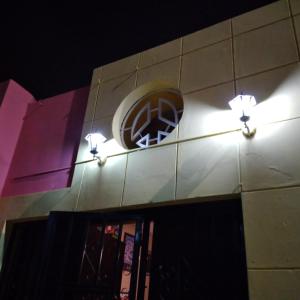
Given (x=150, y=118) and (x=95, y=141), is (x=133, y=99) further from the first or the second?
(x=95, y=141)

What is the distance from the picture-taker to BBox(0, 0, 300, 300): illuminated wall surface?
7.31 ft

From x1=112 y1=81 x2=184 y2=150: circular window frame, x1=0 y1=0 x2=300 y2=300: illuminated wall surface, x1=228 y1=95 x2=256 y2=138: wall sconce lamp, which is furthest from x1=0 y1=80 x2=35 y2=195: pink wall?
x1=228 y1=95 x2=256 y2=138: wall sconce lamp

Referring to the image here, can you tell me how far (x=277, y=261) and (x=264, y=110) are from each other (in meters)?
1.26

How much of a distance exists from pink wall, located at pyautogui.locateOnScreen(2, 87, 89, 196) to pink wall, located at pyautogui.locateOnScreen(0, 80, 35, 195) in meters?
0.09

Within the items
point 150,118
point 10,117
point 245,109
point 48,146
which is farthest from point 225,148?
point 10,117

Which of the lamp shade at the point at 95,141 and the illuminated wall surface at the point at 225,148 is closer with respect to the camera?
the illuminated wall surface at the point at 225,148

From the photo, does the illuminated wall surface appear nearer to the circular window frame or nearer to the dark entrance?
the circular window frame

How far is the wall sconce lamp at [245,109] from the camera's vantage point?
2588 millimetres

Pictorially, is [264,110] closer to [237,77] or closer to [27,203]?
[237,77]

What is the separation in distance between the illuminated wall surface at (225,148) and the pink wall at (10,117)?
30.2 inches

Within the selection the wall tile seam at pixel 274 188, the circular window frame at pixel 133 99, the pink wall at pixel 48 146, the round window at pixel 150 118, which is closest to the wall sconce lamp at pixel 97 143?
the circular window frame at pixel 133 99

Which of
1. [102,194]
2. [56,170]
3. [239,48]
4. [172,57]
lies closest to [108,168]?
[102,194]

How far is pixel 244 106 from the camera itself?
2.60 m

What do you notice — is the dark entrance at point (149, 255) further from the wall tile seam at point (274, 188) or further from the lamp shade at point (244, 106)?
the lamp shade at point (244, 106)
